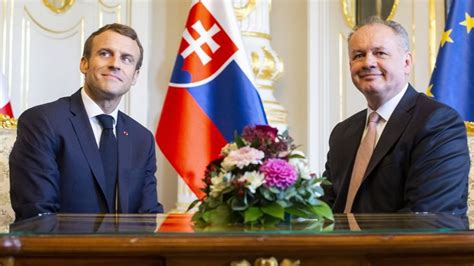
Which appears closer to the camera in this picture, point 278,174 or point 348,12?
point 278,174

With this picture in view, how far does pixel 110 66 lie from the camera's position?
2744 mm

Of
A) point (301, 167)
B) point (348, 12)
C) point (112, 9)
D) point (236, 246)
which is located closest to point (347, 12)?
point (348, 12)

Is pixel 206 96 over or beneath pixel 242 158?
over

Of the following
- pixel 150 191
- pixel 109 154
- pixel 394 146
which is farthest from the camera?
pixel 150 191

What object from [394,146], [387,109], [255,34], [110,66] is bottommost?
[394,146]

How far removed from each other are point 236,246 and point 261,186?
0.26 meters

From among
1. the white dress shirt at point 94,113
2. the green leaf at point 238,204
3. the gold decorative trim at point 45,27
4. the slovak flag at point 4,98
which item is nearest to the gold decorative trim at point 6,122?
the slovak flag at point 4,98

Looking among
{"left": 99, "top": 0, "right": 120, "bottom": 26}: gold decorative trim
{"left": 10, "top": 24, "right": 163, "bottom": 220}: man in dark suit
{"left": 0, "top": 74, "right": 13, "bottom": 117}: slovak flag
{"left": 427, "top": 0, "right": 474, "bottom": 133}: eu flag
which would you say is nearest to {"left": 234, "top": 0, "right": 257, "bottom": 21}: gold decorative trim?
{"left": 99, "top": 0, "right": 120, "bottom": 26}: gold decorative trim

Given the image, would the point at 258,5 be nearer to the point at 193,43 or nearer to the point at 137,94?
the point at 193,43

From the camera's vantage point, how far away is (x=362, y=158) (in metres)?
2.48

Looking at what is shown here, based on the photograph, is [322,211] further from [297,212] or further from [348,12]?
[348,12]

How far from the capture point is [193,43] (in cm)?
407

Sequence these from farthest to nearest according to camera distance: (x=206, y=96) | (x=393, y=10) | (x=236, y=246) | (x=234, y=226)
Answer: (x=393, y=10) → (x=206, y=96) → (x=234, y=226) → (x=236, y=246)

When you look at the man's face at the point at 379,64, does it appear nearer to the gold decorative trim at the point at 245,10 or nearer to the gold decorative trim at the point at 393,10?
the gold decorative trim at the point at 245,10
